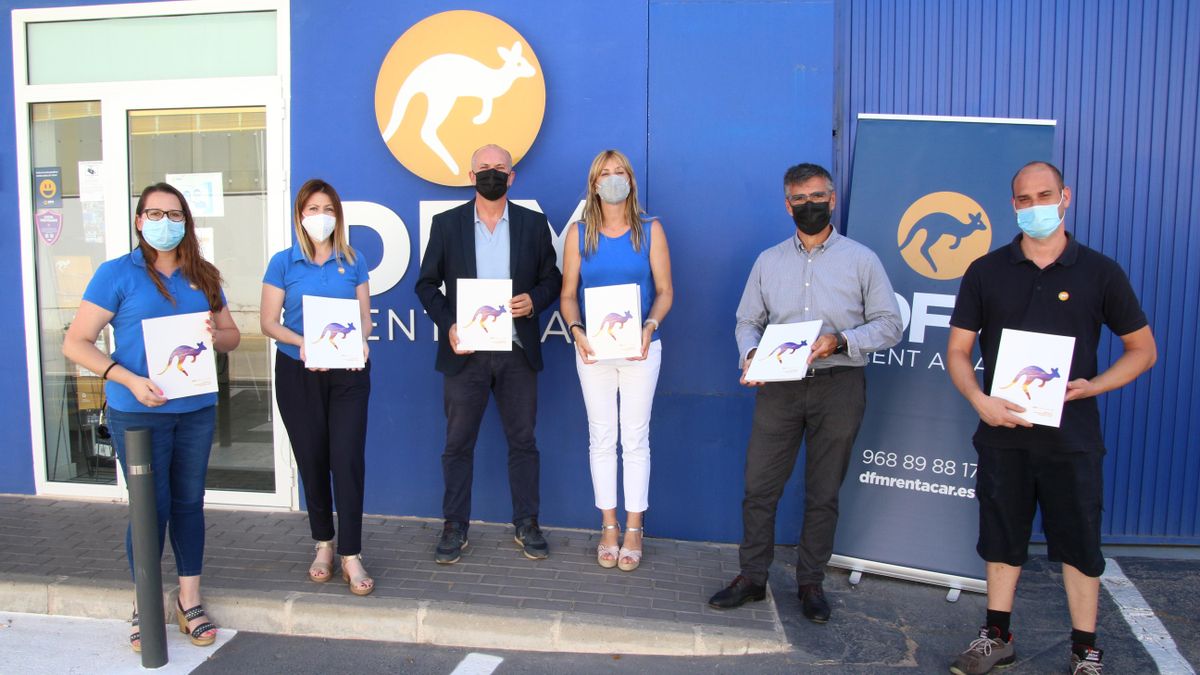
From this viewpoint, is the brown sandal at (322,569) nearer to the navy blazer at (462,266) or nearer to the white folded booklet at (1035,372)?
the navy blazer at (462,266)

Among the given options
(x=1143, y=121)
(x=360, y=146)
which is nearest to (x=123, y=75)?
(x=360, y=146)

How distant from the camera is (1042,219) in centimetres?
300

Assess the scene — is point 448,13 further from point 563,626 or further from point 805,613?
point 805,613

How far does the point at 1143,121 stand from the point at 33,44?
6787 millimetres

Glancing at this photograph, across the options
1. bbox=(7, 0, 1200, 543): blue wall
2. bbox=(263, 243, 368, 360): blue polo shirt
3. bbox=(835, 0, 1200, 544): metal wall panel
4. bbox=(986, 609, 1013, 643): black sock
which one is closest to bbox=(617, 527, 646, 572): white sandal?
bbox=(7, 0, 1200, 543): blue wall

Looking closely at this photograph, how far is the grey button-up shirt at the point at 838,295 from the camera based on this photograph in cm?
346

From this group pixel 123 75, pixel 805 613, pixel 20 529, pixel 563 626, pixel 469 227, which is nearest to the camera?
pixel 563 626

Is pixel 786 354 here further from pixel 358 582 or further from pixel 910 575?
pixel 358 582

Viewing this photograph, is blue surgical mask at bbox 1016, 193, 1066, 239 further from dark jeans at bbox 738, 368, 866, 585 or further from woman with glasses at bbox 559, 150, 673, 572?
woman with glasses at bbox 559, 150, 673, 572

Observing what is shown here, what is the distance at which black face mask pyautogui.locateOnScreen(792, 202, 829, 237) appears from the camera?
3480 mm

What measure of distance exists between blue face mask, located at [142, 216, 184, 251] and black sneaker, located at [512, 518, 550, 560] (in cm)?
222

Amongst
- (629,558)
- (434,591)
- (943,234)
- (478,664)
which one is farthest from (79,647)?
(943,234)

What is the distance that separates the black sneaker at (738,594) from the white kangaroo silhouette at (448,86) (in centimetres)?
273

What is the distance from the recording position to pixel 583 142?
4508 millimetres
